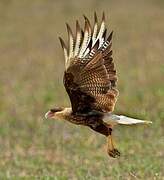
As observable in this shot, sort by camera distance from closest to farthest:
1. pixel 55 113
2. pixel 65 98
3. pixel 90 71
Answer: pixel 90 71, pixel 55 113, pixel 65 98

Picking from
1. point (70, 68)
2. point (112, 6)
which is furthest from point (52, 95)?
point (112, 6)

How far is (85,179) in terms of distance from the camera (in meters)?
7.35

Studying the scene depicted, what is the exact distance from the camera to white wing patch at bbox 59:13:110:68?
20.1 feet

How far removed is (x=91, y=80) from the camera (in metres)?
6.30

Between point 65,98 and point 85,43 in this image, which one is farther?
point 65,98

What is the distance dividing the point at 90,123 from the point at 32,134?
4026 mm

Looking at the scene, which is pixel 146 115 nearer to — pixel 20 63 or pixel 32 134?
pixel 32 134

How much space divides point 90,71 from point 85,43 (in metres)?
0.26

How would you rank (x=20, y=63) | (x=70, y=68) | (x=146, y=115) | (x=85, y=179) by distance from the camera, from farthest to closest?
(x=20, y=63)
(x=146, y=115)
(x=85, y=179)
(x=70, y=68)

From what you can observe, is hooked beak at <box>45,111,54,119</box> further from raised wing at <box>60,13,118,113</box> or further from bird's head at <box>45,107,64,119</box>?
raised wing at <box>60,13,118,113</box>

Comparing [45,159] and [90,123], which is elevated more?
[90,123]

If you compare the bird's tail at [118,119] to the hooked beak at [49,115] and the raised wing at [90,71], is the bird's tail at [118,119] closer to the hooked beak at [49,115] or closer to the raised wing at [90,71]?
the raised wing at [90,71]

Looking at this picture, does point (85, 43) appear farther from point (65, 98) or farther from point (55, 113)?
point (65, 98)

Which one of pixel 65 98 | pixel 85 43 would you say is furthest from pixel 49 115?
pixel 65 98
